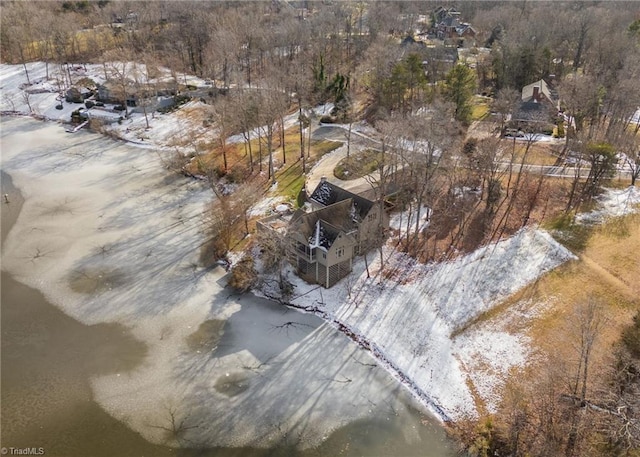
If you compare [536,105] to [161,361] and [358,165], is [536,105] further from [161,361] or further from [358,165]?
[161,361]

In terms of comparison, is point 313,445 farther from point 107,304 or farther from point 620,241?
point 620,241

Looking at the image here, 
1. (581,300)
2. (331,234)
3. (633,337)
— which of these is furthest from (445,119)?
(633,337)

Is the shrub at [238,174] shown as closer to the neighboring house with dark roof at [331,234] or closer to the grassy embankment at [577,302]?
the neighboring house with dark roof at [331,234]

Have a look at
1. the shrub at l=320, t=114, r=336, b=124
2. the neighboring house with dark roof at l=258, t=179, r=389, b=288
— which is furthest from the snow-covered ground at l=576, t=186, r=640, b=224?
the shrub at l=320, t=114, r=336, b=124

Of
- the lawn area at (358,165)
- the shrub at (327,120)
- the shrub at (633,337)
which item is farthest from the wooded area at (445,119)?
the lawn area at (358,165)
